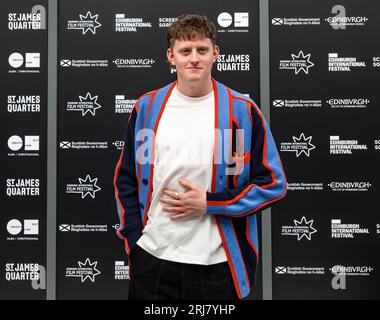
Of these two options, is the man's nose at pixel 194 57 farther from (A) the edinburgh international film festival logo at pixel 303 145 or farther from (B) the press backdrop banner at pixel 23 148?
(B) the press backdrop banner at pixel 23 148

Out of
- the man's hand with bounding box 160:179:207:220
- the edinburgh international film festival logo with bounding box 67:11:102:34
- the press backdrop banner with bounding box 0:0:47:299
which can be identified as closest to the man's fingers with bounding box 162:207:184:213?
the man's hand with bounding box 160:179:207:220

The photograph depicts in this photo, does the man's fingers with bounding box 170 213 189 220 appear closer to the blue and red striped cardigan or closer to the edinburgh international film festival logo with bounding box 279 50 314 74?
the blue and red striped cardigan

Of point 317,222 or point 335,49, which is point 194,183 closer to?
point 317,222

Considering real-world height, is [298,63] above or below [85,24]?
below

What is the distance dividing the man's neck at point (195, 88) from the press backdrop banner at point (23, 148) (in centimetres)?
190

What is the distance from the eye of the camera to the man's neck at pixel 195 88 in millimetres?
1537

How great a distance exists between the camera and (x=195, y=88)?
1.55m

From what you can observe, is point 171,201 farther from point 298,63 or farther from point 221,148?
point 298,63

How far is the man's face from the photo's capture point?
1.50 meters

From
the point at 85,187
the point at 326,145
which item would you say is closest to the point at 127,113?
the point at 85,187

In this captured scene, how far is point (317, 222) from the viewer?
3064 mm

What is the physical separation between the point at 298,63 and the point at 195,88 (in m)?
1.80

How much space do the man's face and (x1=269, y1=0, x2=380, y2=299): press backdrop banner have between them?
5.50ft

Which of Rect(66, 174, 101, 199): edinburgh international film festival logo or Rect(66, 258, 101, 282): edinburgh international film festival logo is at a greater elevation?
Rect(66, 174, 101, 199): edinburgh international film festival logo
